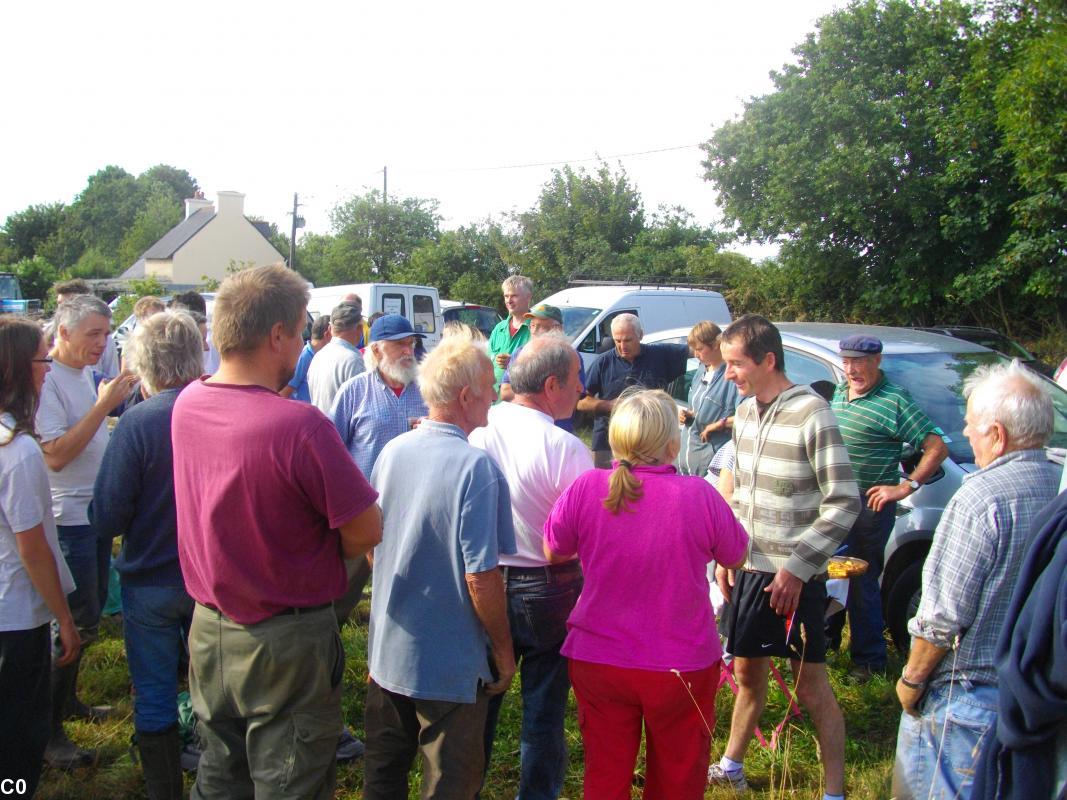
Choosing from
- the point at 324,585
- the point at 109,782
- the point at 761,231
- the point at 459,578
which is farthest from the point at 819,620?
the point at 761,231

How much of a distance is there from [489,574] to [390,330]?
2.36 meters

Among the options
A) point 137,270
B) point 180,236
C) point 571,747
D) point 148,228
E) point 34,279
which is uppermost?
point 148,228

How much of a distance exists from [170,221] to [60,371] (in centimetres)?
7349

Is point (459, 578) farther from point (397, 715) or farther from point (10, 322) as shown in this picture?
point (10, 322)

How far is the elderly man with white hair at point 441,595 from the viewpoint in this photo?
2609 mm

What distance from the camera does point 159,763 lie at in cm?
317

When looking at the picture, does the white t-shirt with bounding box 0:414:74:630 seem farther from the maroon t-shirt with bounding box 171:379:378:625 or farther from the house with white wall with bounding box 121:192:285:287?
the house with white wall with bounding box 121:192:285:287

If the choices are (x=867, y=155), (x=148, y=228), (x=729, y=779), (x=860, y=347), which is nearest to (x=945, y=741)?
(x=729, y=779)

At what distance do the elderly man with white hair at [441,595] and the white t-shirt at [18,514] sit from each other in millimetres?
1127

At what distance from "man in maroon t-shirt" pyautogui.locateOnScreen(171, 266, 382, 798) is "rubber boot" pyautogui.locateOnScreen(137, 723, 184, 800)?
90 centimetres

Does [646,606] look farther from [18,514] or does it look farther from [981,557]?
[18,514]

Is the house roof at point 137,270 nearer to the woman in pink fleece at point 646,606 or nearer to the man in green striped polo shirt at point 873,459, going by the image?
the man in green striped polo shirt at point 873,459

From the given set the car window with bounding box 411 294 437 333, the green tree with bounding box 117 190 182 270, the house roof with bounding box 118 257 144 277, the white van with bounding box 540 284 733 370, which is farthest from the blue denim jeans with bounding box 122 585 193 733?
the green tree with bounding box 117 190 182 270

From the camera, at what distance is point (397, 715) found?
2758 millimetres
